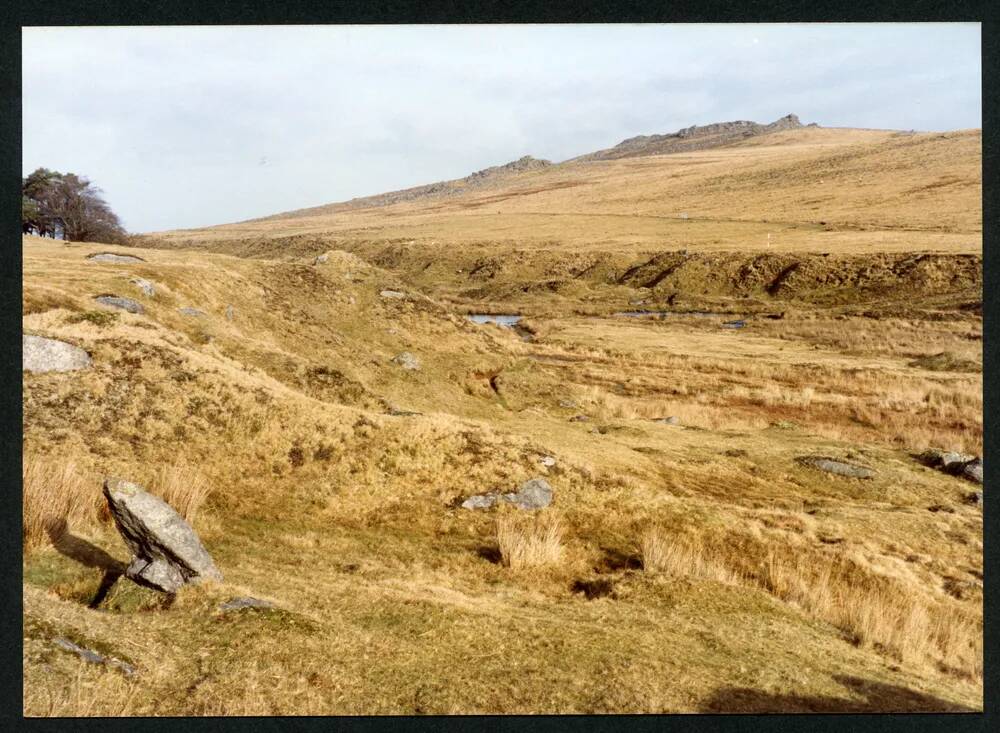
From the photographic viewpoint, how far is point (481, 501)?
12.9 metres

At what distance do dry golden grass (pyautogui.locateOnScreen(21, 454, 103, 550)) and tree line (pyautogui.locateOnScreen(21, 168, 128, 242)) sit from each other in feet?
96.7

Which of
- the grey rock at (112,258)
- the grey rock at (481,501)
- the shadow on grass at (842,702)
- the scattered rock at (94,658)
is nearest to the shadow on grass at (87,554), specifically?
the scattered rock at (94,658)

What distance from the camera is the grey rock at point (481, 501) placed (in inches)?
503

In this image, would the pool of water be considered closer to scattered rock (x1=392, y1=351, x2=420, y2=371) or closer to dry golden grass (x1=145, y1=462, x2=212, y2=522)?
scattered rock (x1=392, y1=351, x2=420, y2=371)

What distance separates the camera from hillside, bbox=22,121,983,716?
693cm

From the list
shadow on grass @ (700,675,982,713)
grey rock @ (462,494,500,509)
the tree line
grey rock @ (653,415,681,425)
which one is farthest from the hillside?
the tree line

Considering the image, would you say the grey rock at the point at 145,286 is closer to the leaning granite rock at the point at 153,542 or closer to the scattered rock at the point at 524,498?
the scattered rock at the point at 524,498

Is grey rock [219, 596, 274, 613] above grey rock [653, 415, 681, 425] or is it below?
above

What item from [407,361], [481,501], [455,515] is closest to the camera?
[455,515]

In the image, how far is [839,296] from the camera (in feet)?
200

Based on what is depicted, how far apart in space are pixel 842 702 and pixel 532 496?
6.96 m

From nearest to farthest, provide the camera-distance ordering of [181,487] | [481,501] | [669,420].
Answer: [181,487], [481,501], [669,420]

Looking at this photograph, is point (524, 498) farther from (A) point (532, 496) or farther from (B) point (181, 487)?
(B) point (181, 487)

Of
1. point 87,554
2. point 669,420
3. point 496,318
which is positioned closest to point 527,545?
point 87,554
